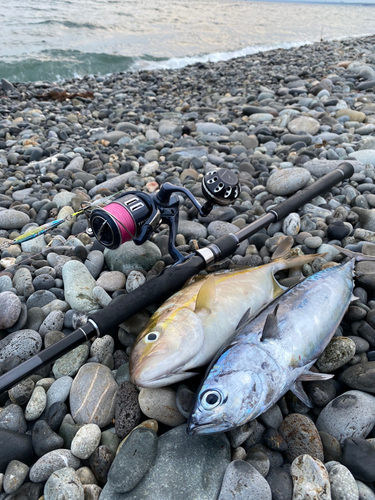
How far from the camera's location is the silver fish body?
5.71ft

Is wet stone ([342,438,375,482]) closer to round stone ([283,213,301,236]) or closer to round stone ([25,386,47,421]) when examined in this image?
round stone ([25,386,47,421])

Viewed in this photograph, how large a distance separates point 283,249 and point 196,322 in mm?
1205

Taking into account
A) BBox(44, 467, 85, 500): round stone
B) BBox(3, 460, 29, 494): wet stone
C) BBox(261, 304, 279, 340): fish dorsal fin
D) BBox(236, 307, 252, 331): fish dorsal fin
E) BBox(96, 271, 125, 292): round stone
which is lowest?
BBox(3, 460, 29, 494): wet stone

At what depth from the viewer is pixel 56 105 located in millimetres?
8875

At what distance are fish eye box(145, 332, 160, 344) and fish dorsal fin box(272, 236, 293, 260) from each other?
52.9 inches

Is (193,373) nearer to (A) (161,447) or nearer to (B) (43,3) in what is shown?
(A) (161,447)

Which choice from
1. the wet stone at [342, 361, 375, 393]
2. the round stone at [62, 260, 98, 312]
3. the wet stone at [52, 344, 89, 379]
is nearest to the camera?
the wet stone at [342, 361, 375, 393]

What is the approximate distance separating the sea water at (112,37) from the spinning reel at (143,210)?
12.5 m

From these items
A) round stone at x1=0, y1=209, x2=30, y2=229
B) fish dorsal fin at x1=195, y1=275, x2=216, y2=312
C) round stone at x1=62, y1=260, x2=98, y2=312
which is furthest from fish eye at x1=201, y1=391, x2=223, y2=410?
round stone at x1=0, y1=209, x2=30, y2=229

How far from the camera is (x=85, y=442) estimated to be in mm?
1946

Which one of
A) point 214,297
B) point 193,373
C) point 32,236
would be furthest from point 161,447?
point 32,236

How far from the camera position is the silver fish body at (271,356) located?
5.71ft

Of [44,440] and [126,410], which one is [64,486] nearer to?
[44,440]

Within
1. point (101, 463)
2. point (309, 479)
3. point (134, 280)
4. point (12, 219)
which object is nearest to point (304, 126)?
point (134, 280)
